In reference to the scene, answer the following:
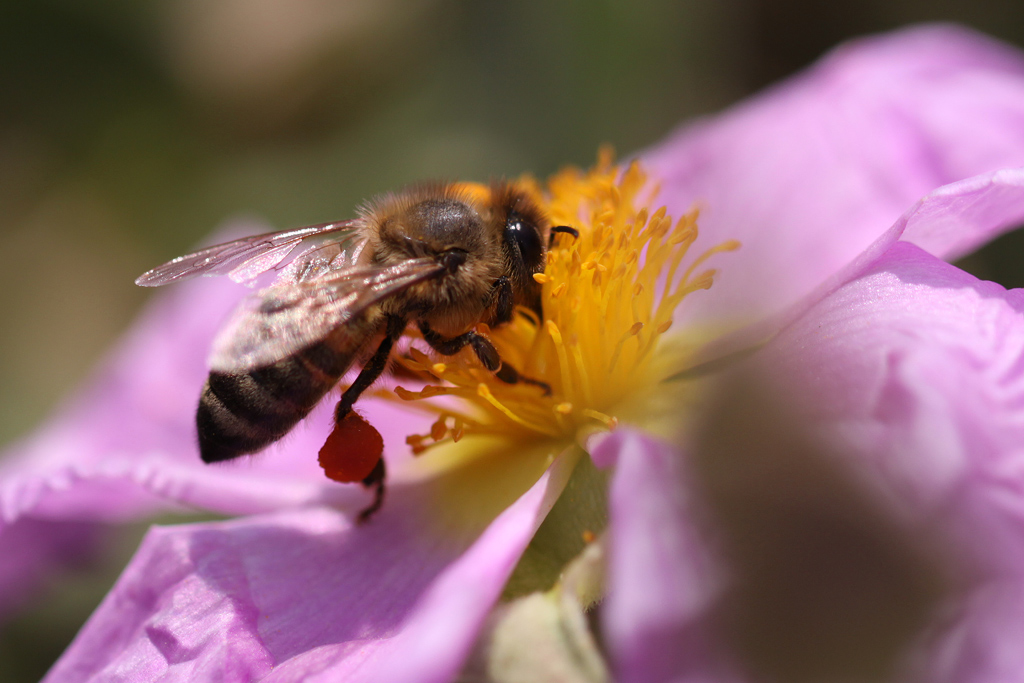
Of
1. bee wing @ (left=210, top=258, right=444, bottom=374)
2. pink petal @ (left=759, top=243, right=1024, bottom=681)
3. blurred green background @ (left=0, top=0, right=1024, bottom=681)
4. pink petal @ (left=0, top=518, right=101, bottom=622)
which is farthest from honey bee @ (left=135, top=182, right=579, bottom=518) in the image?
blurred green background @ (left=0, top=0, right=1024, bottom=681)

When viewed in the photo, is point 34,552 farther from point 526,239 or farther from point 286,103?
point 286,103

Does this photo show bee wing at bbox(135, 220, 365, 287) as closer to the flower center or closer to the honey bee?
the honey bee

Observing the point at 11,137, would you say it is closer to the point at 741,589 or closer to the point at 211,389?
the point at 211,389

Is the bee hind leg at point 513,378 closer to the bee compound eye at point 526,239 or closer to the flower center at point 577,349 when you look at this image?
the flower center at point 577,349

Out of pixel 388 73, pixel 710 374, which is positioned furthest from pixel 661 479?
pixel 388 73

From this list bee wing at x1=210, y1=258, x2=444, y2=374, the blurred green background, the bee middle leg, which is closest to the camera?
bee wing at x1=210, y1=258, x2=444, y2=374

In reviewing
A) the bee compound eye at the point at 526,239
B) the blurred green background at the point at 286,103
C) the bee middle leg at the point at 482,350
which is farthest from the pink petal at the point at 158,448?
the blurred green background at the point at 286,103
